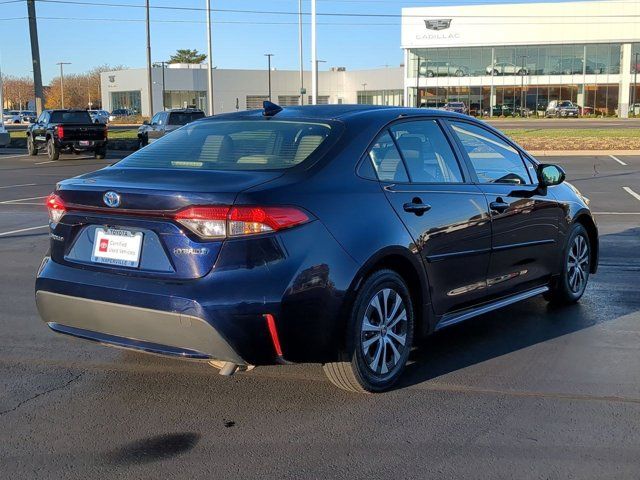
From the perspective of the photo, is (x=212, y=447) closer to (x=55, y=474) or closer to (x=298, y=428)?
(x=298, y=428)

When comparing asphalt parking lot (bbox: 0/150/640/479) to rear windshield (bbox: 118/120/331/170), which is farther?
rear windshield (bbox: 118/120/331/170)

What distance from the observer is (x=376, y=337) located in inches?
177

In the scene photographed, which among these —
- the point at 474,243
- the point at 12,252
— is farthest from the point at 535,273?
the point at 12,252

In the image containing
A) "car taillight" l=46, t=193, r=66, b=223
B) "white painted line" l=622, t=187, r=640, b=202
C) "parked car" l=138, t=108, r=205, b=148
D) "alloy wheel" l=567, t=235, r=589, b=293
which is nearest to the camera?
"car taillight" l=46, t=193, r=66, b=223

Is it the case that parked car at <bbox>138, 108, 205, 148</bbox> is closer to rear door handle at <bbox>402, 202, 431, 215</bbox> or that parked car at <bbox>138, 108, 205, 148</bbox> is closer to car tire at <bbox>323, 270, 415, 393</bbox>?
rear door handle at <bbox>402, 202, 431, 215</bbox>

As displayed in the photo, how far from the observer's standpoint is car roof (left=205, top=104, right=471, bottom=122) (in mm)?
4859

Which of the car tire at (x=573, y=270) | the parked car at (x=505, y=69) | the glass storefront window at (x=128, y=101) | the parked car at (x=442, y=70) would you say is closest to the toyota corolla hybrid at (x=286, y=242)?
the car tire at (x=573, y=270)

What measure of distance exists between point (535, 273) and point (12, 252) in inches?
256

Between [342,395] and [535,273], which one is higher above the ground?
[535,273]

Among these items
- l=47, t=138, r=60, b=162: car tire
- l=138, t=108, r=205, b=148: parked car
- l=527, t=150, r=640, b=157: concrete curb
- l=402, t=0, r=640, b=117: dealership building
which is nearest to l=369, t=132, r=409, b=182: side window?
l=138, t=108, r=205, b=148: parked car

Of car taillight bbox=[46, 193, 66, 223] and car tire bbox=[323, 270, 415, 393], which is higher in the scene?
car taillight bbox=[46, 193, 66, 223]

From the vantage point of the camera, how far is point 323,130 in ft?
15.2

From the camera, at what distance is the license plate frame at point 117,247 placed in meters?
4.06

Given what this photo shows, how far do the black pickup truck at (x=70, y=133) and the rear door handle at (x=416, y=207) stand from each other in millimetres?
24564
